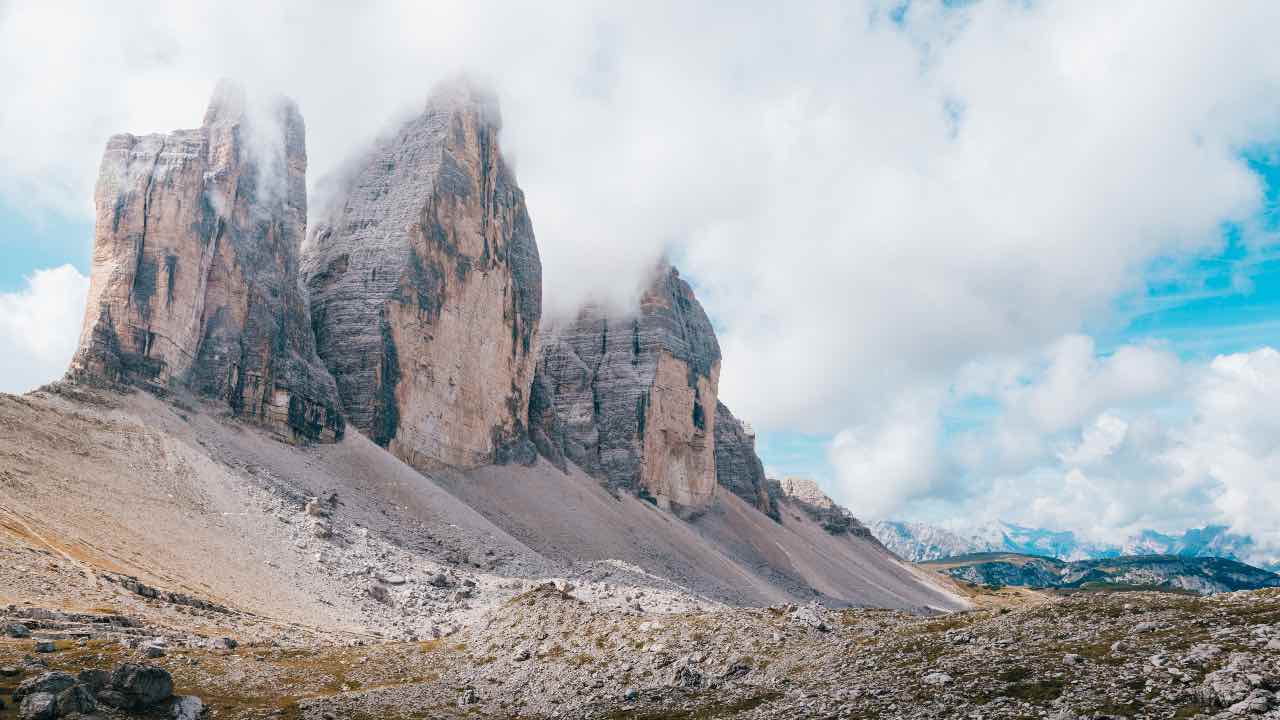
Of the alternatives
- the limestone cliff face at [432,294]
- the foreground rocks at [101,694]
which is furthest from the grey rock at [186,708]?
the limestone cliff face at [432,294]

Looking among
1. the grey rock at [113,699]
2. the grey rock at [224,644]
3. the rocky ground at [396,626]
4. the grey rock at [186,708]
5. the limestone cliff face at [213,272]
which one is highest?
the limestone cliff face at [213,272]

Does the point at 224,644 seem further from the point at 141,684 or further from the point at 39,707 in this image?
the point at 39,707

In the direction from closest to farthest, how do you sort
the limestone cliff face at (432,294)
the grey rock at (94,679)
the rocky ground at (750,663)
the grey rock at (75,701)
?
the rocky ground at (750,663) < the grey rock at (75,701) < the grey rock at (94,679) < the limestone cliff face at (432,294)

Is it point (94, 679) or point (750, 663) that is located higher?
point (750, 663)

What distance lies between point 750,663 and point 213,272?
3297 inches

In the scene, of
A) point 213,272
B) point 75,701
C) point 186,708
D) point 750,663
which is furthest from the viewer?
point 213,272

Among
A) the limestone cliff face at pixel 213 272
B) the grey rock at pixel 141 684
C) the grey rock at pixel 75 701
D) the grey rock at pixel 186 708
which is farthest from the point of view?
the limestone cliff face at pixel 213 272

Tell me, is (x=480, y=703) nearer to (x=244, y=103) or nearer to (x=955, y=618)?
(x=955, y=618)

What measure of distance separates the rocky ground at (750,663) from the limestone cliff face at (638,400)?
10996cm

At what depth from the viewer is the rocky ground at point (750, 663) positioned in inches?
982

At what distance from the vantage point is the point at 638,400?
173 metres

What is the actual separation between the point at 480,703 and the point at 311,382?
72346mm

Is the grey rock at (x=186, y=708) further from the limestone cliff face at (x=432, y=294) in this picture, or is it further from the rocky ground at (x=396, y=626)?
the limestone cliff face at (x=432, y=294)

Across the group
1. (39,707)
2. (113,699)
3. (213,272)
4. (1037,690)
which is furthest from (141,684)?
(213,272)
